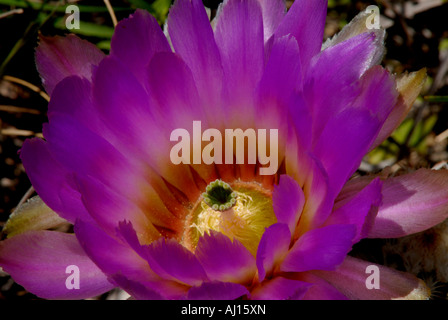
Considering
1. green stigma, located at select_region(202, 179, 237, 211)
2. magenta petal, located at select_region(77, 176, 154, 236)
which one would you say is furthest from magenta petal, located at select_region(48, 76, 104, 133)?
green stigma, located at select_region(202, 179, 237, 211)

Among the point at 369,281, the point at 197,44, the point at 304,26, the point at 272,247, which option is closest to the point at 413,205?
the point at 369,281

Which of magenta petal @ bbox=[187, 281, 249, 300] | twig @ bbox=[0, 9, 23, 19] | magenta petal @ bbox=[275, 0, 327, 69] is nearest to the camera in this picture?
magenta petal @ bbox=[187, 281, 249, 300]

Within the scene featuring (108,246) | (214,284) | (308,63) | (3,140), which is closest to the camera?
(214,284)

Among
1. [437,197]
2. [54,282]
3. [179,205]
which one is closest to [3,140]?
[179,205]

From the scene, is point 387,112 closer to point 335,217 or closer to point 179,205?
point 335,217

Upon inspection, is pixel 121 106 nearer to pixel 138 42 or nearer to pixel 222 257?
pixel 138 42

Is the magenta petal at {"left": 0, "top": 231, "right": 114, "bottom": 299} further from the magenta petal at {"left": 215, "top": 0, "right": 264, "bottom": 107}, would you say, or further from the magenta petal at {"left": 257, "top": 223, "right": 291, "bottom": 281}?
the magenta petal at {"left": 215, "top": 0, "right": 264, "bottom": 107}
